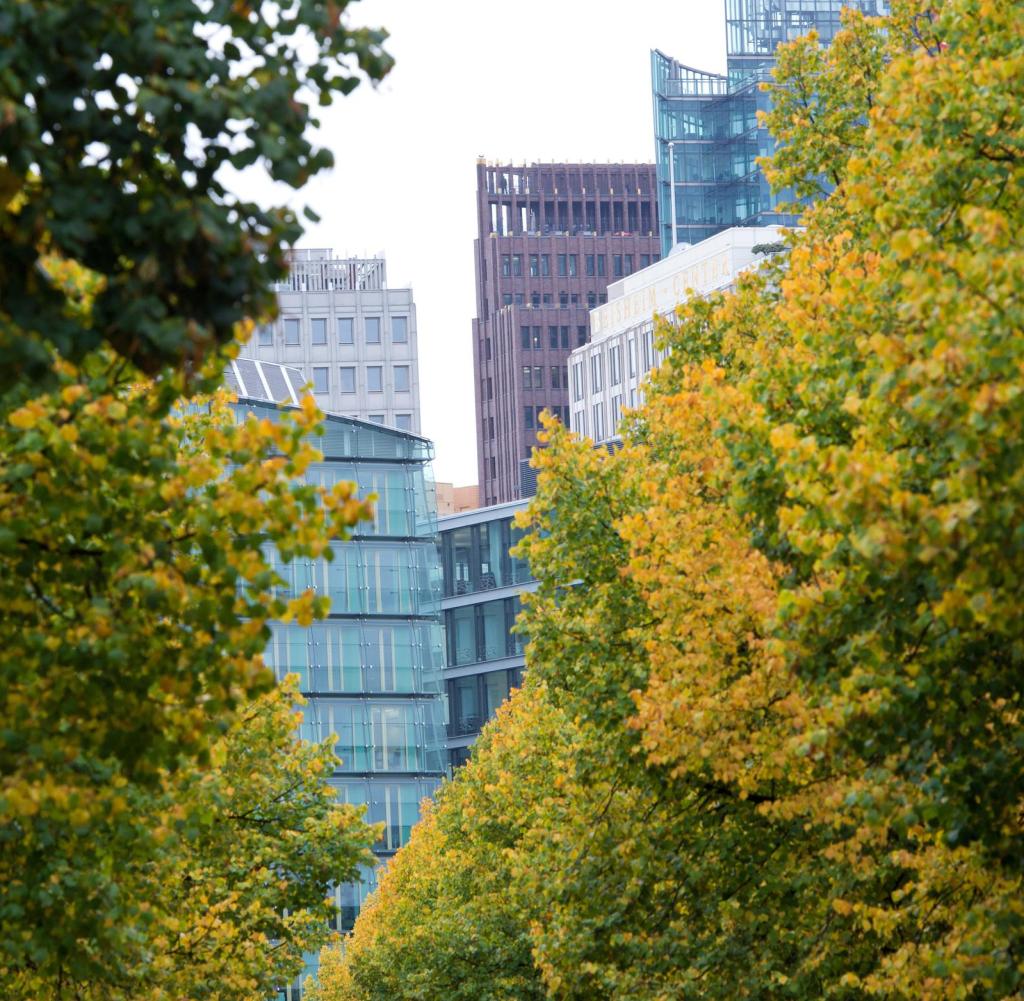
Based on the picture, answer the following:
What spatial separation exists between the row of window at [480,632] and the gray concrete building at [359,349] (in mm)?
43361

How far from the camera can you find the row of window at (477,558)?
408ft

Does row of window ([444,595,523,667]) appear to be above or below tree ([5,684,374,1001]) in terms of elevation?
above

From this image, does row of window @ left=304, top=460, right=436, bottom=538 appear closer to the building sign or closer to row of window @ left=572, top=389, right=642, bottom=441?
the building sign

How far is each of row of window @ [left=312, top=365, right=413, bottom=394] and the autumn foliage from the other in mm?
131867

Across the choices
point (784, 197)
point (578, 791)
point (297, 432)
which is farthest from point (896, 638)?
point (784, 197)

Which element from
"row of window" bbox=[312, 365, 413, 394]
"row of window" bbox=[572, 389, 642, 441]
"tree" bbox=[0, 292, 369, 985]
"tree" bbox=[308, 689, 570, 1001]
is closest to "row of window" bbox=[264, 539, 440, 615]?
"tree" bbox=[308, 689, 570, 1001]

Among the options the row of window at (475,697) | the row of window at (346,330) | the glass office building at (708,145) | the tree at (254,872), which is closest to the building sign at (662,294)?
the glass office building at (708,145)

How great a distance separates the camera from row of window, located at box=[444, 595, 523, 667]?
404 feet

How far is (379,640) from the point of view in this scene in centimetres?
9875

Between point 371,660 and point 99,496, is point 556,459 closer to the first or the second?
point 99,496

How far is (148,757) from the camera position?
12.4 m

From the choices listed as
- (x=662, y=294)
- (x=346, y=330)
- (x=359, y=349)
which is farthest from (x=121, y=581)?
(x=346, y=330)

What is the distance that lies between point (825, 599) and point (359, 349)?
154785 millimetres

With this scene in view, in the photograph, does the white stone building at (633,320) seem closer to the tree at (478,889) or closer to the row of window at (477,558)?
the row of window at (477,558)
